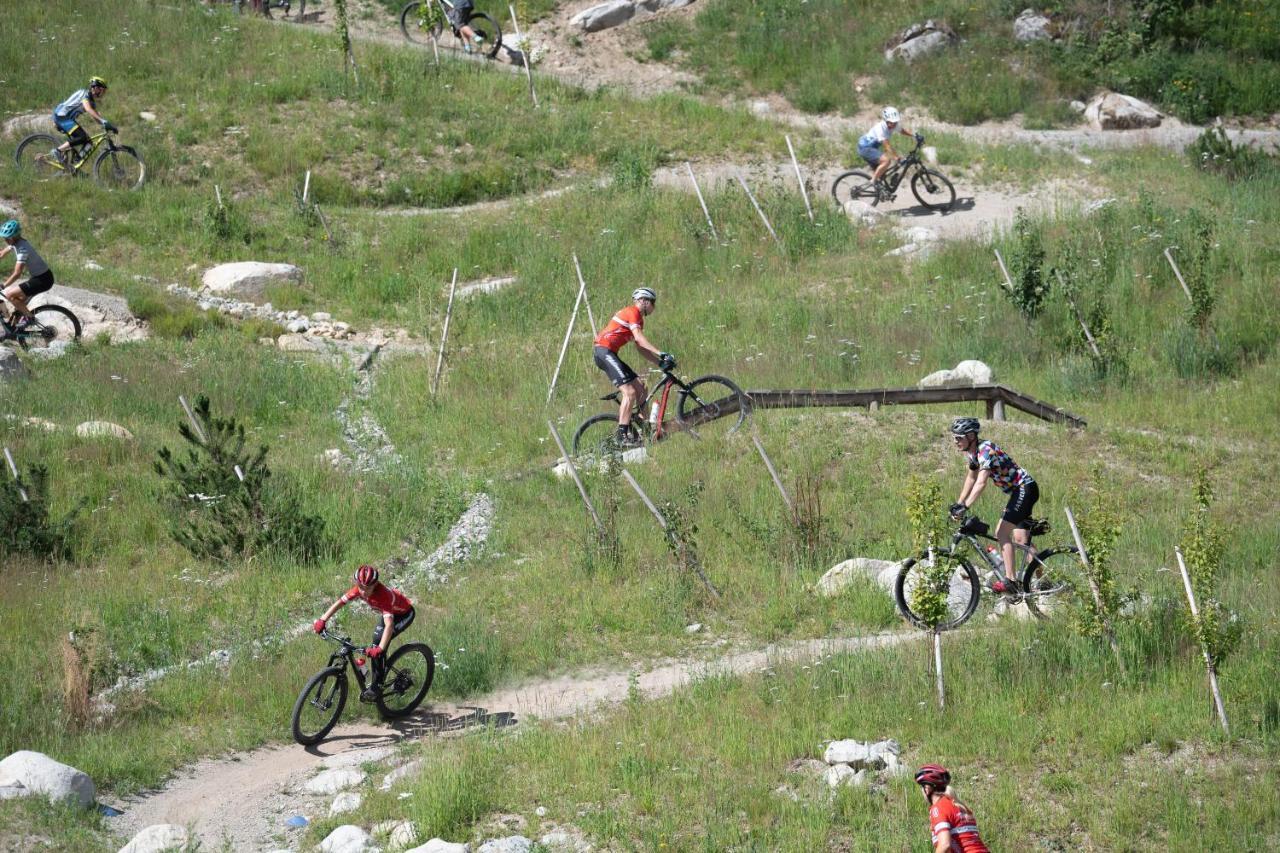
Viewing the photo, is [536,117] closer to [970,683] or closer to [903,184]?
[903,184]

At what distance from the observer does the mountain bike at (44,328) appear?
20.0m

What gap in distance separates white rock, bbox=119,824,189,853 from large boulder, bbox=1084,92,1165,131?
2546 centimetres

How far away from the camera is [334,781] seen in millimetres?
10336

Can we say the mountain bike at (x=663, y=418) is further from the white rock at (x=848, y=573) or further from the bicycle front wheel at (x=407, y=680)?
the bicycle front wheel at (x=407, y=680)

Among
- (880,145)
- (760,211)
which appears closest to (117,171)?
(760,211)

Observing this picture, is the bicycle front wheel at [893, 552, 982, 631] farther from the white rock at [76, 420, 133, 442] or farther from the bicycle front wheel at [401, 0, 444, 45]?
the bicycle front wheel at [401, 0, 444, 45]

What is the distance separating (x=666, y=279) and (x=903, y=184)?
20.1 ft

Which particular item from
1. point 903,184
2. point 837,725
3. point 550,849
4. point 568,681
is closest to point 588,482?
point 568,681

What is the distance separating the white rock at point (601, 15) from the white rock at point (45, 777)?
27914mm

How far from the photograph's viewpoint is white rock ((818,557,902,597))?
13.2m

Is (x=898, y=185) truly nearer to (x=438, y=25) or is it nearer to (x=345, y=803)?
(x=438, y=25)

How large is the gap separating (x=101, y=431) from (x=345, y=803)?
9062 mm

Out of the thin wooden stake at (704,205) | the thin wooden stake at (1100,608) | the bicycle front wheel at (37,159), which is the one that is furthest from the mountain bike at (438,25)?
the thin wooden stake at (1100,608)

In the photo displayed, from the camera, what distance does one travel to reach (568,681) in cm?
1225
